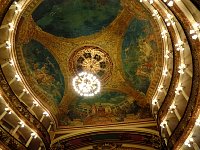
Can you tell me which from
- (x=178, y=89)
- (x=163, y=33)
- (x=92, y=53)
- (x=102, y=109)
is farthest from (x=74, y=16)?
(x=178, y=89)

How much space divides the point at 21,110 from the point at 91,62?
596 cm

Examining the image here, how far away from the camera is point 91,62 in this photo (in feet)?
62.3

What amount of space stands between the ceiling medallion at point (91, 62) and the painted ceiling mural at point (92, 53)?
0.07 m

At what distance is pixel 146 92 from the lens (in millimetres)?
17734

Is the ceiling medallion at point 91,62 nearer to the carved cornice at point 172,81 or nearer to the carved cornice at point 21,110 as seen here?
the carved cornice at point 21,110

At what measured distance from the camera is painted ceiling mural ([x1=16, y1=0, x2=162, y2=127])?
16109 millimetres

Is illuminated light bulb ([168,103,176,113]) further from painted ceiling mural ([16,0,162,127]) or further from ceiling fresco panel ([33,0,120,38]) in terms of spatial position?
ceiling fresco panel ([33,0,120,38])

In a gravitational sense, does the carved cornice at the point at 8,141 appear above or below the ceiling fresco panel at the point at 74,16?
below

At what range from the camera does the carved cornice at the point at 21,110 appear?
1441 cm

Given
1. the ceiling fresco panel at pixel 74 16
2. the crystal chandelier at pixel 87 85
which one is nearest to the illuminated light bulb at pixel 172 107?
the crystal chandelier at pixel 87 85

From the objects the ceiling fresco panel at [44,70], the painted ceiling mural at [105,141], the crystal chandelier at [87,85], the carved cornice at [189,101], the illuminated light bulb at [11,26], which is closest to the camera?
the carved cornice at [189,101]

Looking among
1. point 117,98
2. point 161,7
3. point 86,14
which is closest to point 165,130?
point 117,98

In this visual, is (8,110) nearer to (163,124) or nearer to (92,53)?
(92,53)

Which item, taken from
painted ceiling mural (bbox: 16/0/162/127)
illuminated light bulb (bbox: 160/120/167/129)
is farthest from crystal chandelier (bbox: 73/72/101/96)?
illuminated light bulb (bbox: 160/120/167/129)
